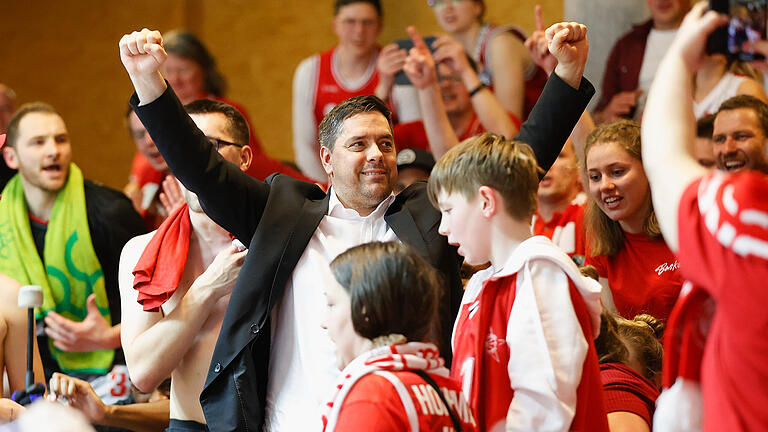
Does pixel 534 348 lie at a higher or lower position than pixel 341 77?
lower

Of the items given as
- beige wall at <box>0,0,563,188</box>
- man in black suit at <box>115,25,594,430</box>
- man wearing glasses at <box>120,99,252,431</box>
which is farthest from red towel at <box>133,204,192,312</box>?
beige wall at <box>0,0,563,188</box>

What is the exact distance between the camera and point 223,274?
2.46m

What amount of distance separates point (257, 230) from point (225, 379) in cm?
36

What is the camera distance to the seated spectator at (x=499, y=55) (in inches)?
171

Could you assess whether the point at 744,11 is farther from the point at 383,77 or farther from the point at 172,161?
the point at 383,77

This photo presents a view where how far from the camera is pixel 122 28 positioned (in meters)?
6.06

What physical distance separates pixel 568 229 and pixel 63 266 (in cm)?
184

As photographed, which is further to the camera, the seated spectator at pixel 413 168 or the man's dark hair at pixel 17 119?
the man's dark hair at pixel 17 119

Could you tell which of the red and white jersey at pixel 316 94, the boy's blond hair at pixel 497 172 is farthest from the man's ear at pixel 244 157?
the red and white jersey at pixel 316 94

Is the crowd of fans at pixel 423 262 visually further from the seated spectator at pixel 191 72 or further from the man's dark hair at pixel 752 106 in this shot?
the seated spectator at pixel 191 72

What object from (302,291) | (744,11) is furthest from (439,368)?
(744,11)

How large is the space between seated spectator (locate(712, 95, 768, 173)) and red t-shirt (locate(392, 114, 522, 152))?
45.0 inches

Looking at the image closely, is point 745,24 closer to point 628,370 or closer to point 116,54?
point 628,370

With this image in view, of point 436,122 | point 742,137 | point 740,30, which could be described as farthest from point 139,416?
point 742,137
